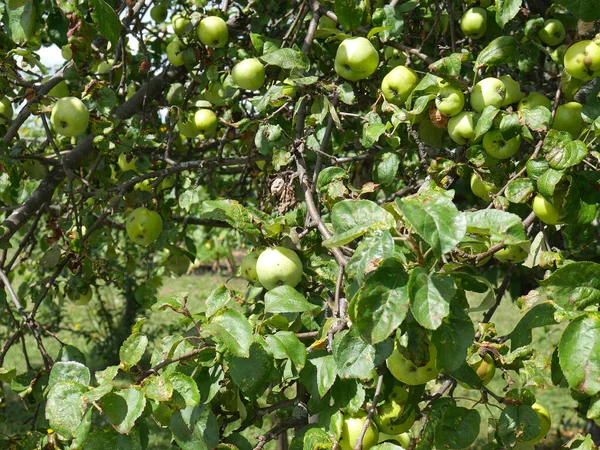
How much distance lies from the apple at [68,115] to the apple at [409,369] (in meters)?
1.27

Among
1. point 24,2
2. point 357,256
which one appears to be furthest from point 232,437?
point 24,2

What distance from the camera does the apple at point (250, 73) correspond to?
194cm

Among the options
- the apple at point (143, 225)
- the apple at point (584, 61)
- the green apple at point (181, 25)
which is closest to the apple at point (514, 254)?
the apple at point (584, 61)

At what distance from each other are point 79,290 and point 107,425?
1.41 m

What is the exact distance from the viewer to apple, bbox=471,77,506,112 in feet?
5.23

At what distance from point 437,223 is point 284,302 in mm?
456

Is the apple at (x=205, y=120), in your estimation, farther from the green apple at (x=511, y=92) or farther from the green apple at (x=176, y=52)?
the green apple at (x=511, y=92)

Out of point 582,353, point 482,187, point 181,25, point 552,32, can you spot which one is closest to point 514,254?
point 482,187

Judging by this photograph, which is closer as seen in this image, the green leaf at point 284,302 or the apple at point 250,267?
the green leaf at point 284,302

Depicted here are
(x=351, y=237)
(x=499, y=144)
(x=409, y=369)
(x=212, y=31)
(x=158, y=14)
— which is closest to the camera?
(x=351, y=237)

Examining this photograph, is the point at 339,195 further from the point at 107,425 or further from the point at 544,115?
the point at 107,425

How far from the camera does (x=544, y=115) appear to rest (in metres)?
1.46

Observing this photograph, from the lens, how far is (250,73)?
6.38 feet

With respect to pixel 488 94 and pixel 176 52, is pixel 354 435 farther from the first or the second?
pixel 176 52
